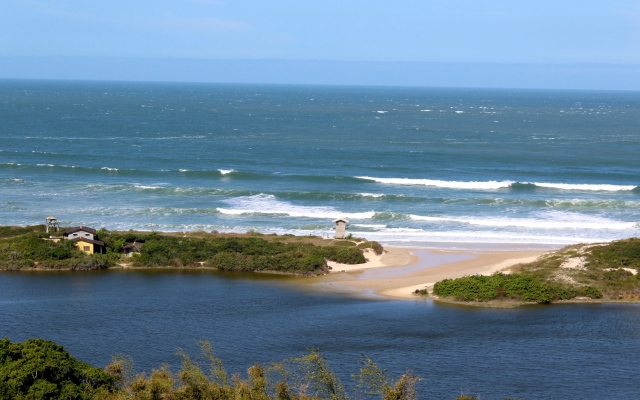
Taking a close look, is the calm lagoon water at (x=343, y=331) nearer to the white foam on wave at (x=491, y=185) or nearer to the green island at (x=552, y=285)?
the green island at (x=552, y=285)

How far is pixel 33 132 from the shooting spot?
103 m

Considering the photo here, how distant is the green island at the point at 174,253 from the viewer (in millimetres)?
43625

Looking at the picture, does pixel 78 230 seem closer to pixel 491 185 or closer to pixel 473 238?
pixel 473 238

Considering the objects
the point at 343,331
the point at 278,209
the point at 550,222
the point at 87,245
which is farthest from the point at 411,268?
the point at 278,209

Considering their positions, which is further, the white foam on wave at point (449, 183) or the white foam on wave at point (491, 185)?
the white foam on wave at point (449, 183)

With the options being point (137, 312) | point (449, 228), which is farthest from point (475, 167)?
point (137, 312)

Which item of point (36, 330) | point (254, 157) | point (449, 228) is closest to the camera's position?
point (36, 330)

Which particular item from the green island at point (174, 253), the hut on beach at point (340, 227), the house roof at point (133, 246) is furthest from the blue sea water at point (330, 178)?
the house roof at point (133, 246)

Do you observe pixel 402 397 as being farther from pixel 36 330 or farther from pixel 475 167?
pixel 475 167

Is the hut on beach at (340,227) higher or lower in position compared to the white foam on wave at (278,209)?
higher

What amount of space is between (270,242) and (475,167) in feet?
119

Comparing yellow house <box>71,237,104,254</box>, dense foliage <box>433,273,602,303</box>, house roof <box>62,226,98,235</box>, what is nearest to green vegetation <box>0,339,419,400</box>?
dense foliage <box>433,273,602,303</box>

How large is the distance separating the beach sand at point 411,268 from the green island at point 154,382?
15.1 meters

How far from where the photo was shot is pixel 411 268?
44.2m
